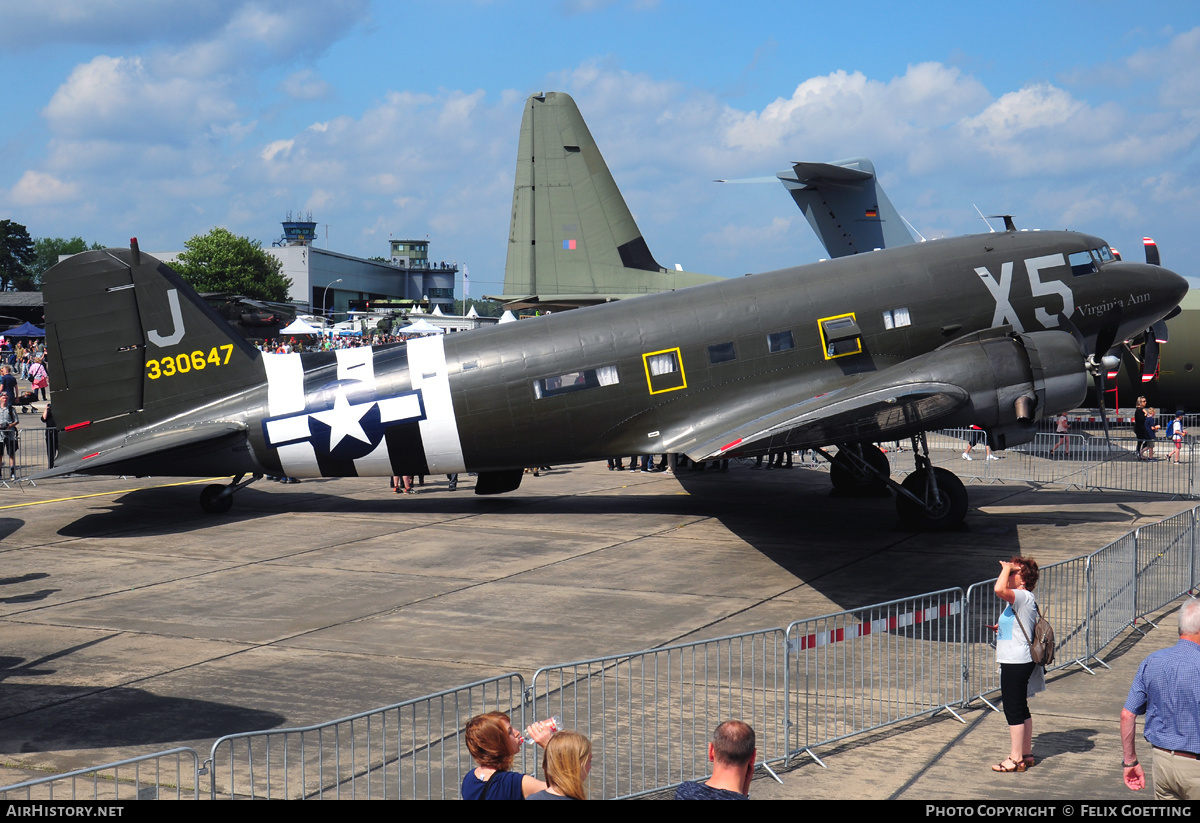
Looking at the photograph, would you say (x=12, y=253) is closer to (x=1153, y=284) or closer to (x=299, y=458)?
(x=299, y=458)

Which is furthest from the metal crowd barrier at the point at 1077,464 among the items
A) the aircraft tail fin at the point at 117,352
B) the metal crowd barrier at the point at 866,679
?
the aircraft tail fin at the point at 117,352

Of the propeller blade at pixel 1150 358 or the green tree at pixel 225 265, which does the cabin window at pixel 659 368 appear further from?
the green tree at pixel 225 265

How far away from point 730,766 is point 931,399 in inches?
440

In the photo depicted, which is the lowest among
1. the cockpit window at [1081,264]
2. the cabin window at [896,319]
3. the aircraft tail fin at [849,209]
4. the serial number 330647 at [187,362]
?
the cabin window at [896,319]

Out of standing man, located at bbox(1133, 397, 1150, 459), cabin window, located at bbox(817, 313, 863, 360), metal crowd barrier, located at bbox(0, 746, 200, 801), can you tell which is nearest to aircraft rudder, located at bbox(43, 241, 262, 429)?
cabin window, located at bbox(817, 313, 863, 360)

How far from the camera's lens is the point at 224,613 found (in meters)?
13.4

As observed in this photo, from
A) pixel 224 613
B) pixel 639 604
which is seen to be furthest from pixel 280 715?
pixel 639 604

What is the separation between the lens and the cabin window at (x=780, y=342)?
1864cm

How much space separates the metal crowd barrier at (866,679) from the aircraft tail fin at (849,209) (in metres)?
25.2

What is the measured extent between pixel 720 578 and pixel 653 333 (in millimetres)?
5448

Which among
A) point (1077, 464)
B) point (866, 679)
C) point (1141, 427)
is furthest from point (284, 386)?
point (1141, 427)

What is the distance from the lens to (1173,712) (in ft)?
21.1

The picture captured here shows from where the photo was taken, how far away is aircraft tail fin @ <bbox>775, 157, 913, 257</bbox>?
114 ft

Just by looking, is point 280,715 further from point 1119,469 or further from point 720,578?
point 1119,469
